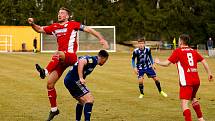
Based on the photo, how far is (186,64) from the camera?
10703 millimetres

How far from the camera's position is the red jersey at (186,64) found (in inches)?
419

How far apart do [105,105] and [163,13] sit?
225 ft

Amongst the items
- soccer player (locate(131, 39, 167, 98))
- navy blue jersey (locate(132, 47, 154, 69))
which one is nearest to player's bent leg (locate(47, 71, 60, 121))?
soccer player (locate(131, 39, 167, 98))

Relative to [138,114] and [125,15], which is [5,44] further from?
[138,114]

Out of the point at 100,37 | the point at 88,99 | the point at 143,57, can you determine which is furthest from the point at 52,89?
the point at 143,57

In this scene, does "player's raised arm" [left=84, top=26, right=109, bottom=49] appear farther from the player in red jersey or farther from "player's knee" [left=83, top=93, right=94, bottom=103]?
"player's knee" [left=83, top=93, right=94, bottom=103]

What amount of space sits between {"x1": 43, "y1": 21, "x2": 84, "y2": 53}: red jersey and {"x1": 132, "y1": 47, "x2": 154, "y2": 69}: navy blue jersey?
6.28 m

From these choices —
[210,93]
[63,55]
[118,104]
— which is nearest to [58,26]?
[63,55]

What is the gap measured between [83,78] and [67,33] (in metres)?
1.37

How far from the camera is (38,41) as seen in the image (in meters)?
67.1

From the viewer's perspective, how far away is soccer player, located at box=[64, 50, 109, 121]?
34.4 ft

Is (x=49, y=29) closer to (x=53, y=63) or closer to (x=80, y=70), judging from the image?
(x=53, y=63)

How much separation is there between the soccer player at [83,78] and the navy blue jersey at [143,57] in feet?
21.8

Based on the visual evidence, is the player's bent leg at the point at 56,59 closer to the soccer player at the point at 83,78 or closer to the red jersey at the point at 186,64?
the soccer player at the point at 83,78
